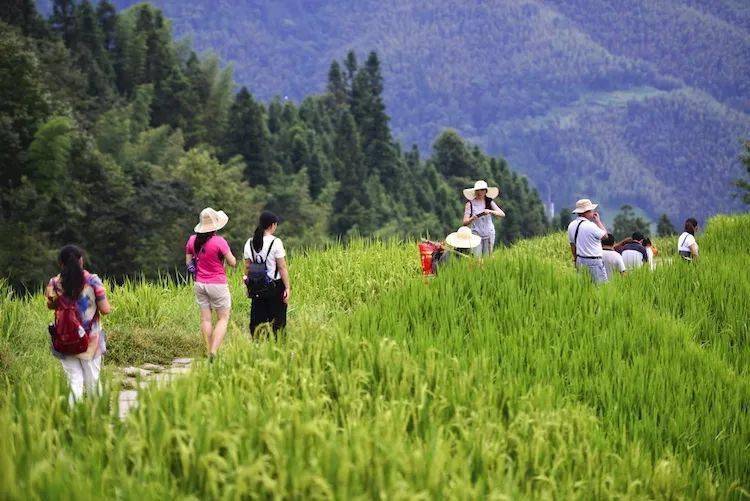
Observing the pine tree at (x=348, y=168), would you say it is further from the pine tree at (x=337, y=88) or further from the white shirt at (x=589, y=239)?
the white shirt at (x=589, y=239)

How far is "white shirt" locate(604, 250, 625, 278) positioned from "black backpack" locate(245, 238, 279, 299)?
5662 mm

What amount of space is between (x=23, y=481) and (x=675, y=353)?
5.62 metres

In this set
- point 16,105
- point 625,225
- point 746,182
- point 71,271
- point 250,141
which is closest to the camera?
point 71,271

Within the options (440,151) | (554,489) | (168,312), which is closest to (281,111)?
(440,151)

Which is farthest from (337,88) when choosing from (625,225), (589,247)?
(589,247)

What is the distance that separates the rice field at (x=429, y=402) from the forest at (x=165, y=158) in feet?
19.7

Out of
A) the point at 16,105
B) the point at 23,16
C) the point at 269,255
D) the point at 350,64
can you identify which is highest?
the point at 350,64

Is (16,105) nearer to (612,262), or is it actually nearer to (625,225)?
(612,262)

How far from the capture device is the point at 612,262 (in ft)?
40.0

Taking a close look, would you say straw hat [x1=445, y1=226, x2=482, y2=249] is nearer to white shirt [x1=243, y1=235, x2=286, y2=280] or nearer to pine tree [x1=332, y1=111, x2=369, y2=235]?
white shirt [x1=243, y1=235, x2=286, y2=280]

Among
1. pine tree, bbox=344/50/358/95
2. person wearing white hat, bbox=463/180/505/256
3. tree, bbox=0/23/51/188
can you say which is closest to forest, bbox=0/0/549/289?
tree, bbox=0/23/51/188

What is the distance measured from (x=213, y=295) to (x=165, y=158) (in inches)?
2168

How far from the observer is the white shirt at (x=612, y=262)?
12.1m

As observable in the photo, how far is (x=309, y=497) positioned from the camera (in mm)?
4098
